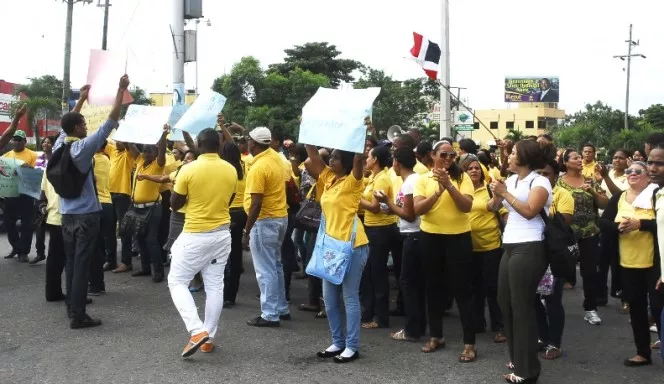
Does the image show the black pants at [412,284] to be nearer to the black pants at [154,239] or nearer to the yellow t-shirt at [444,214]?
the yellow t-shirt at [444,214]

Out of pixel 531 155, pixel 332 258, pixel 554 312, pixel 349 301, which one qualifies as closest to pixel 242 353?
pixel 349 301

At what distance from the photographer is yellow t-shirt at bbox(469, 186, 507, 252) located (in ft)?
21.0

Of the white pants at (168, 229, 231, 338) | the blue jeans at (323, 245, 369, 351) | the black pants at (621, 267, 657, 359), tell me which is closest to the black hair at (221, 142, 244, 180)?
the white pants at (168, 229, 231, 338)

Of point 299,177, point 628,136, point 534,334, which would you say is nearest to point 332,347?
point 534,334

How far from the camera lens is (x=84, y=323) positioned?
21.8ft

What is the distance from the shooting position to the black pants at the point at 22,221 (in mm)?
10117

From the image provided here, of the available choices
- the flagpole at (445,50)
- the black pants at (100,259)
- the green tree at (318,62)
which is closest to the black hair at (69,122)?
the black pants at (100,259)

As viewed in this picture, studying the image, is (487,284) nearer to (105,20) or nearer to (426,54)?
(426,54)

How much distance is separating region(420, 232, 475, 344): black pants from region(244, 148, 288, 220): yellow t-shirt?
4.92 feet

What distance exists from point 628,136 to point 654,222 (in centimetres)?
3627

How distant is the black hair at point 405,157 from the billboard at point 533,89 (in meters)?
98.6

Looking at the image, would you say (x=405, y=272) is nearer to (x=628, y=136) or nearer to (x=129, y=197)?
(x=129, y=197)

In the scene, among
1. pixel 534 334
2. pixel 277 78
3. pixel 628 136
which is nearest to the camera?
pixel 534 334

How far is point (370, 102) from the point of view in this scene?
5.53 m
